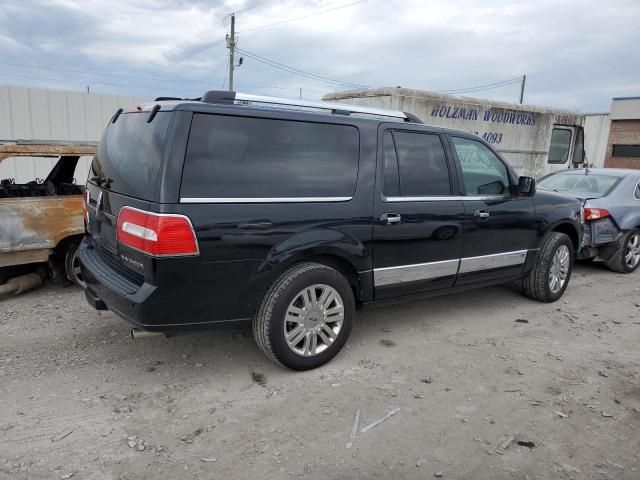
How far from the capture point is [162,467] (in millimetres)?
2645

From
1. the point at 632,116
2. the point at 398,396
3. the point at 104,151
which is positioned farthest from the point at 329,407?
the point at 632,116

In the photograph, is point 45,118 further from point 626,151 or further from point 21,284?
point 626,151

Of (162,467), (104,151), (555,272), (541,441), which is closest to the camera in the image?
(162,467)

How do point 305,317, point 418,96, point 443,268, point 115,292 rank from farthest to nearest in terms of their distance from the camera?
point 418,96 → point 443,268 → point 305,317 → point 115,292

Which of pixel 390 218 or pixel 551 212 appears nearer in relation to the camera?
pixel 390 218

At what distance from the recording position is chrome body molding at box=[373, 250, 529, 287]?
13.2ft

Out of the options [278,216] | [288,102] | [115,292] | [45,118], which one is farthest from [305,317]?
[45,118]

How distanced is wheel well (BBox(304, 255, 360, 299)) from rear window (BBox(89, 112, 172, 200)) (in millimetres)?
1224

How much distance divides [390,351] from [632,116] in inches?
1421

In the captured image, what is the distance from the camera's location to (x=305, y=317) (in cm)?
359

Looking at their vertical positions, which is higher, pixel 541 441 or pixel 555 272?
pixel 555 272

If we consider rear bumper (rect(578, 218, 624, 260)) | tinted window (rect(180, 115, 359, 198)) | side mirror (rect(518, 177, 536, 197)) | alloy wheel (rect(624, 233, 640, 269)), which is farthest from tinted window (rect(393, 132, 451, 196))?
alloy wheel (rect(624, 233, 640, 269))

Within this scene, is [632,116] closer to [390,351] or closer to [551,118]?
[551,118]

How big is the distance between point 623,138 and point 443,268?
35746mm
